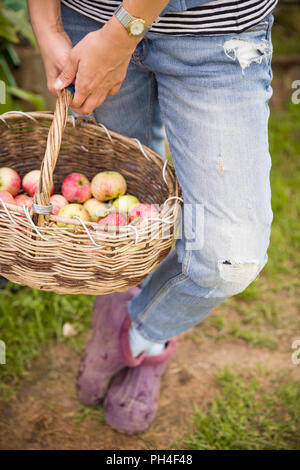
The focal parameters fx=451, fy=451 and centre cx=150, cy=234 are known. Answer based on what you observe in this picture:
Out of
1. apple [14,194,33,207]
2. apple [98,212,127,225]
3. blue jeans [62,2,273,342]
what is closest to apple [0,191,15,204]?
apple [14,194,33,207]

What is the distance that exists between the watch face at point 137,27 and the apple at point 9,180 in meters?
0.65

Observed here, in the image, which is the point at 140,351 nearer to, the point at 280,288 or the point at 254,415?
the point at 254,415

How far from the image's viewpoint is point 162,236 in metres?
1.17

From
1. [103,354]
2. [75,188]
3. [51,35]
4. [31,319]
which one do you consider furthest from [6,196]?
[31,319]

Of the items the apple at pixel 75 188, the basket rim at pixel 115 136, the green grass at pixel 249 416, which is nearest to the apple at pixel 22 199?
the apple at pixel 75 188

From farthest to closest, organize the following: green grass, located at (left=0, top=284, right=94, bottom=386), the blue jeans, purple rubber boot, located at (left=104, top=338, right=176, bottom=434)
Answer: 1. green grass, located at (left=0, top=284, right=94, bottom=386)
2. purple rubber boot, located at (left=104, top=338, right=176, bottom=434)
3. the blue jeans

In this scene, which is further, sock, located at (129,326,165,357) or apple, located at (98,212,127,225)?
sock, located at (129,326,165,357)

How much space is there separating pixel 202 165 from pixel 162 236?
0.21 meters

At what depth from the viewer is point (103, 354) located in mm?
1721

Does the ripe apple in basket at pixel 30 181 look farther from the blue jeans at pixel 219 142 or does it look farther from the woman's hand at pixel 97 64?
the blue jeans at pixel 219 142

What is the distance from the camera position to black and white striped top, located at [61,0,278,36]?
1115 millimetres

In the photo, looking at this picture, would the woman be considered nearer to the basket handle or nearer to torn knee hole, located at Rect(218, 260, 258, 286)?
torn knee hole, located at Rect(218, 260, 258, 286)

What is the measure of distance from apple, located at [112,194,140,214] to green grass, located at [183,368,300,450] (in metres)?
0.83
